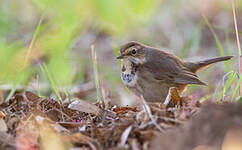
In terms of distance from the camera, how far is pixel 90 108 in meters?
4.36

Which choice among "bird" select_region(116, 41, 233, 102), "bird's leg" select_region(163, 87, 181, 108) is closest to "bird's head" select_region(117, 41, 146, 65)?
"bird" select_region(116, 41, 233, 102)

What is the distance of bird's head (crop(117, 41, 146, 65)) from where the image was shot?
610 cm

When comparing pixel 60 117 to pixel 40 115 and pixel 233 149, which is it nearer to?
pixel 40 115

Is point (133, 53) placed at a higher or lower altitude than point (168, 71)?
higher

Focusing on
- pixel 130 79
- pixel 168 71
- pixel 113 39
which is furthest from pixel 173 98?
pixel 113 39

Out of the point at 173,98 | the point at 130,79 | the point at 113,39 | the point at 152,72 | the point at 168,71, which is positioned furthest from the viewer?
the point at 113,39

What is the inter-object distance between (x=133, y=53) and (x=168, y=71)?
602 mm

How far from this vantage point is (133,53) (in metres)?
6.20

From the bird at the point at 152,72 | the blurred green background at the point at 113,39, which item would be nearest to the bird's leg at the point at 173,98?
the bird at the point at 152,72

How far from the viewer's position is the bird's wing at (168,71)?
20.1 feet

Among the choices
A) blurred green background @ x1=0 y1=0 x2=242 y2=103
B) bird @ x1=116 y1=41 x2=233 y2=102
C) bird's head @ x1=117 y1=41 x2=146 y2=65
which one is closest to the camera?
bird @ x1=116 y1=41 x2=233 y2=102

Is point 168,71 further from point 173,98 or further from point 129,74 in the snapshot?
point 173,98

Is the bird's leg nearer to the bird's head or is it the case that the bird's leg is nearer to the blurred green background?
the bird's head

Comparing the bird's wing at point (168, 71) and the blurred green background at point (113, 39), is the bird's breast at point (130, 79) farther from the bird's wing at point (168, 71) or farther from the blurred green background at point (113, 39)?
the blurred green background at point (113, 39)
